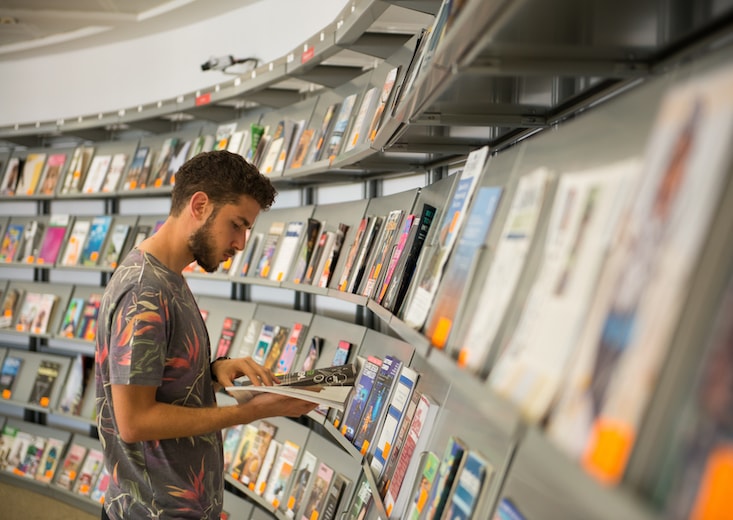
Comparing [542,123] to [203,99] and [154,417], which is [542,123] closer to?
[154,417]

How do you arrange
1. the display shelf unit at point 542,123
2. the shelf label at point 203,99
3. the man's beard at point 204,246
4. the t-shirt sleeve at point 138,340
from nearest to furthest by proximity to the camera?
the display shelf unit at point 542,123
the t-shirt sleeve at point 138,340
the man's beard at point 204,246
the shelf label at point 203,99

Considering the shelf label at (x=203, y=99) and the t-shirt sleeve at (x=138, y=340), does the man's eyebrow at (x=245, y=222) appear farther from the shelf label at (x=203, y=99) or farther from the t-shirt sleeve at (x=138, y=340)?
the shelf label at (x=203, y=99)

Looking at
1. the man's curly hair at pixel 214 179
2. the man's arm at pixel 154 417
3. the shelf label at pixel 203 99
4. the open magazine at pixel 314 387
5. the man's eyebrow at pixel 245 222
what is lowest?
the man's arm at pixel 154 417

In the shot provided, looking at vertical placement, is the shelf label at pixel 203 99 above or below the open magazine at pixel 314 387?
A: above

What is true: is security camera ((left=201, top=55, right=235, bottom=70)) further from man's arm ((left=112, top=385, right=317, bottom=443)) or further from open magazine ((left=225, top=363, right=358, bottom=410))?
man's arm ((left=112, top=385, right=317, bottom=443))

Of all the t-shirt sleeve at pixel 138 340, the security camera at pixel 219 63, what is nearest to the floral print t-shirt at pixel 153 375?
the t-shirt sleeve at pixel 138 340

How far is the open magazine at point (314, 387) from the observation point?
1857 millimetres

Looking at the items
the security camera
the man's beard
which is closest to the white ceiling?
the security camera

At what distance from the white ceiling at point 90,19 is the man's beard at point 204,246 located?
318 cm

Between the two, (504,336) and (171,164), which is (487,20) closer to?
(504,336)

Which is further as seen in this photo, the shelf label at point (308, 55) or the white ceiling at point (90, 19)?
the white ceiling at point (90, 19)

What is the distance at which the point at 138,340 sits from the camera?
5.80 ft

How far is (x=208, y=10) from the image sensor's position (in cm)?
498

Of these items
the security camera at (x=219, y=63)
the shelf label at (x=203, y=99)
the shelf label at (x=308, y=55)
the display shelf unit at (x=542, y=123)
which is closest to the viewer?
the display shelf unit at (x=542, y=123)
